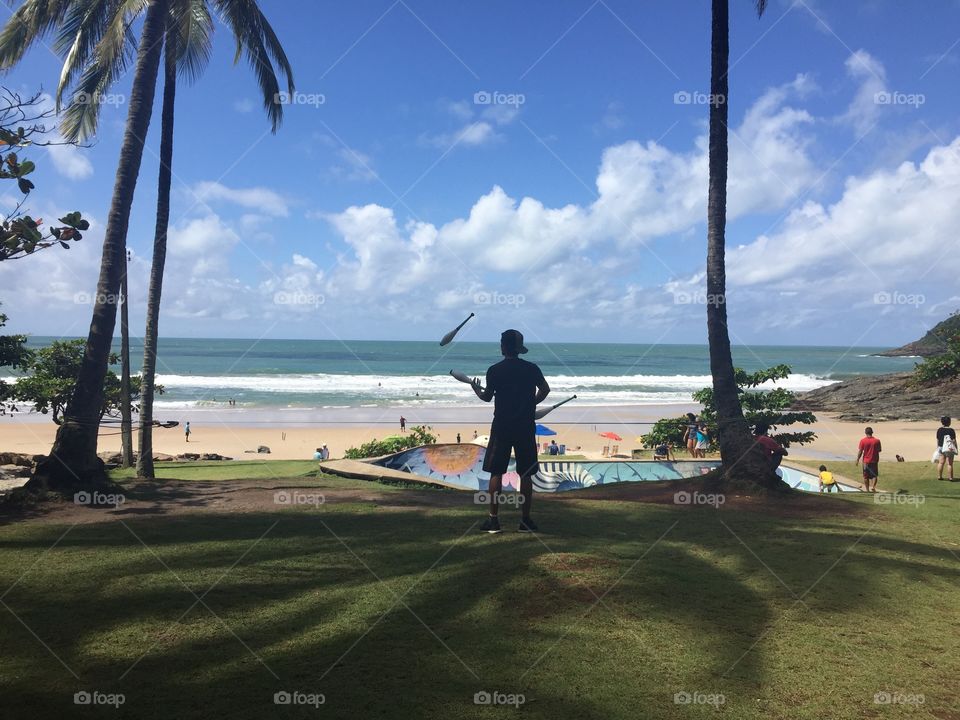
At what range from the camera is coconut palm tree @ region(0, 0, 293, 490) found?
358 inches

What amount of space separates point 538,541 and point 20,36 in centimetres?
1222

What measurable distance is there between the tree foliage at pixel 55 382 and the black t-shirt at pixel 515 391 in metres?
14.9

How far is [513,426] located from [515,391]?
359 mm

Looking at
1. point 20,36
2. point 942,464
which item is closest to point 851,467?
point 942,464

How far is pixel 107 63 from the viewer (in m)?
12.1

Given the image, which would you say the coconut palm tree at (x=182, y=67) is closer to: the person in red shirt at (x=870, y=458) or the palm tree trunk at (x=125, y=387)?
the palm tree trunk at (x=125, y=387)

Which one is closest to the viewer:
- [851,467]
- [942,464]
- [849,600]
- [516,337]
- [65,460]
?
[849,600]

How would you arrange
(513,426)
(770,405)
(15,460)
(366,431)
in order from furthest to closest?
(366,431), (15,460), (770,405), (513,426)

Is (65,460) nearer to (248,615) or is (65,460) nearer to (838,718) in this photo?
(248,615)

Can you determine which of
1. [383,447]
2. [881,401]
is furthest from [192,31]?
[881,401]

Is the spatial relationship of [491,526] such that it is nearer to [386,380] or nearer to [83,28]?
[83,28]

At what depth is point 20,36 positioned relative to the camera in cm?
1114

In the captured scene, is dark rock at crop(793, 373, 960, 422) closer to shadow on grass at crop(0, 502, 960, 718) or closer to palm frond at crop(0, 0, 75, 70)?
shadow on grass at crop(0, 502, 960, 718)

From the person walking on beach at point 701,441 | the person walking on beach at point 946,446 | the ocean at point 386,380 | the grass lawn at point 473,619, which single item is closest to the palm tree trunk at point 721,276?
the grass lawn at point 473,619
